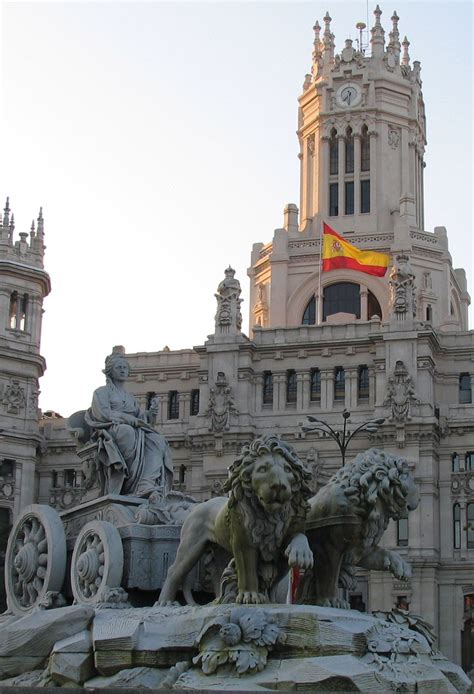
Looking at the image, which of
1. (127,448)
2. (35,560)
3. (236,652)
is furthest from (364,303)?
(236,652)

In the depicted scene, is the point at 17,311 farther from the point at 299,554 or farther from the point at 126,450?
the point at 299,554

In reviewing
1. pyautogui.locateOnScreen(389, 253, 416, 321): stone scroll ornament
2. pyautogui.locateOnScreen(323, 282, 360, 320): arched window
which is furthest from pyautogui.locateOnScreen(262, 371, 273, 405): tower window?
pyautogui.locateOnScreen(323, 282, 360, 320): arched window

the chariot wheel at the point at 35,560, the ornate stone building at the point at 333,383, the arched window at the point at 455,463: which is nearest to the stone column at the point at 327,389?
the ornate stone building at the point at 333,383

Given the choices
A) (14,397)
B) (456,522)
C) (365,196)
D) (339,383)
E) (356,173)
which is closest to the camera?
(456,522)

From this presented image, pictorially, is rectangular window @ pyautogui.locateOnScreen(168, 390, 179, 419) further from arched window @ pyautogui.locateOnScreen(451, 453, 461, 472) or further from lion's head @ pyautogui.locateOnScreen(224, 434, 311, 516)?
lion's head @ pyautogui.locateOnScreen(224, 434, 311, 516)

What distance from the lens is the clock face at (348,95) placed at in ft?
286

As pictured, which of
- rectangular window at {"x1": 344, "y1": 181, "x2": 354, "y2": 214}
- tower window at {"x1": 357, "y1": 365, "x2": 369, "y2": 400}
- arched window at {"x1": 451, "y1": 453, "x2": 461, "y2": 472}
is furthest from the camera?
rectangular window at {"x1": 344, "y1": 181, "x2": 354, "y2": 214}

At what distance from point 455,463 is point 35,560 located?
172 feet

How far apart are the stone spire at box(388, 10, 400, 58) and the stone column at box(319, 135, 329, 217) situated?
906cm

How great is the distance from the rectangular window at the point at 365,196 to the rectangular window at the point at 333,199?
1610 mm

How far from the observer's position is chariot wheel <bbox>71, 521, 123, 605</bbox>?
15445 mm

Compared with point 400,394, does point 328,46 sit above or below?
above

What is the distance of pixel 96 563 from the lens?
51.4 feet

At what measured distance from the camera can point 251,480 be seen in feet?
44.6
